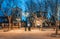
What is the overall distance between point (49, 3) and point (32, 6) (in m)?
10.3

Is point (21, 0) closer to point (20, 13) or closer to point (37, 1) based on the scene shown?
point (20, 13)

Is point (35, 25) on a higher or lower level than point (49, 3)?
lower

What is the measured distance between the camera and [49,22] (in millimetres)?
72125

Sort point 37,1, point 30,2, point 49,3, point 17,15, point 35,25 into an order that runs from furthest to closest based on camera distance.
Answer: point 17,15, point 35,25, point 30,2, point 37,1, point 49,3

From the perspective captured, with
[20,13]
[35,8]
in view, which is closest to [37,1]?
[35,8]

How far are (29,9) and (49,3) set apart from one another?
12480mm

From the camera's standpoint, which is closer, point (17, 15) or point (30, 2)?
point (30, 2)

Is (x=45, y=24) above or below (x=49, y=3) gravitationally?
below

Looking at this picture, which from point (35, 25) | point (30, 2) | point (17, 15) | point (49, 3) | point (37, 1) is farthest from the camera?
point (17, 15)

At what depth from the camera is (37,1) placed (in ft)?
179

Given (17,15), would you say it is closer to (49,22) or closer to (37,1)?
(49,22)

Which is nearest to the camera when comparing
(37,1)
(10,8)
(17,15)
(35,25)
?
(10,8)

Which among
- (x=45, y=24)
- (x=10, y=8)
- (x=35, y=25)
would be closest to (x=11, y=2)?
(x=10, y=8)

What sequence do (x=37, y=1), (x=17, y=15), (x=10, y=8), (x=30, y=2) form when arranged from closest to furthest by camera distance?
1. (x=10, y=8)
2. (x=37, y=1)
3. (x=30, y=2)
4. (x=17, y=15)
